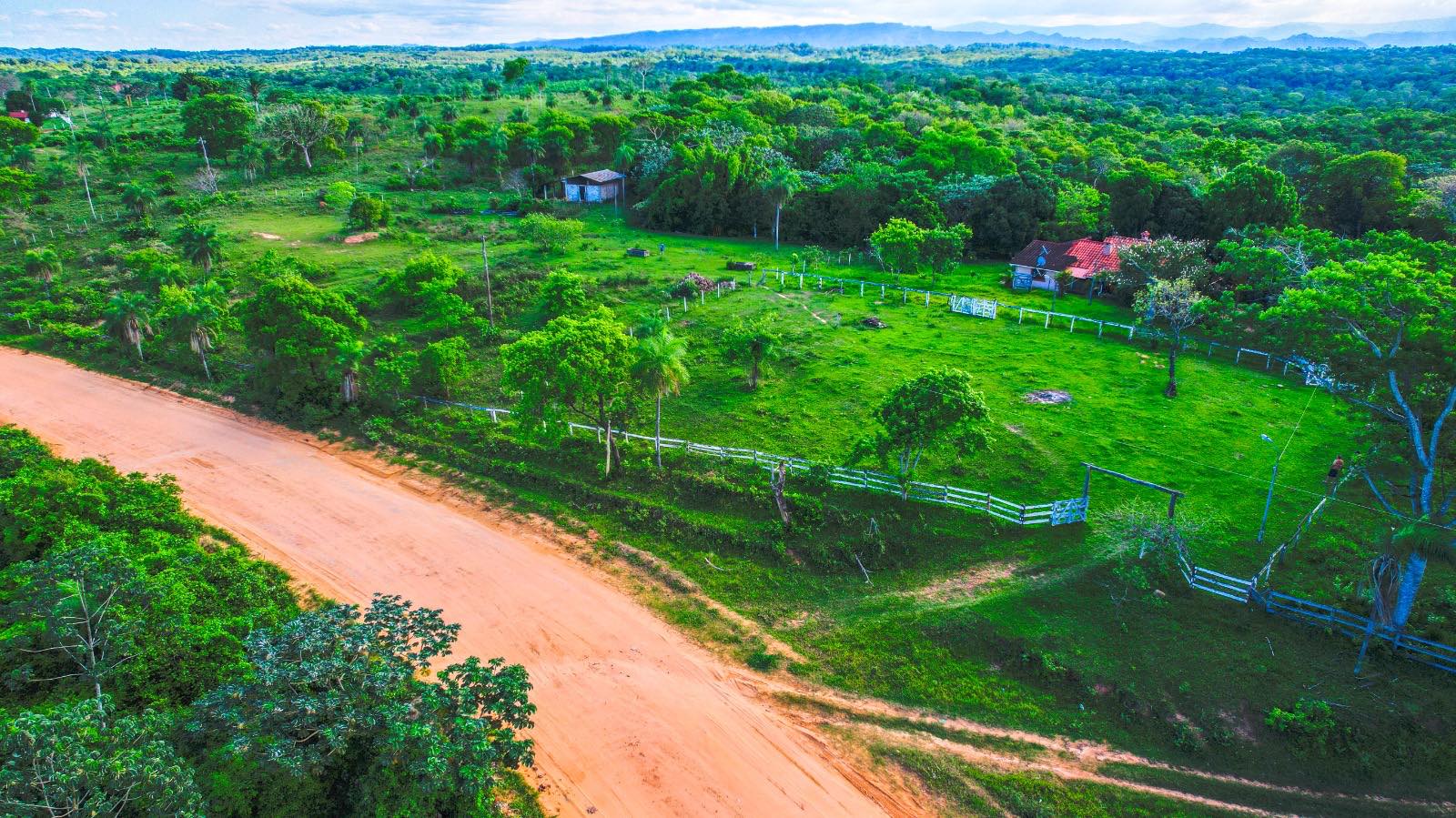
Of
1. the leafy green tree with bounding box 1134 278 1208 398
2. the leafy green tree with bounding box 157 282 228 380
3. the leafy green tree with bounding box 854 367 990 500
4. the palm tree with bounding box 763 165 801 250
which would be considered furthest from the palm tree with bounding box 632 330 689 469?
the palm tree with bounding box 763 165 801 250

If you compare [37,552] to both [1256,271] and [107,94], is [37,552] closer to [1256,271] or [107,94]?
[1256,271]

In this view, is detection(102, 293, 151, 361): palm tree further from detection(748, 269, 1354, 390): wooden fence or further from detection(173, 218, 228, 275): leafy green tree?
detection(748, 269, 1354, 390): wooden fence

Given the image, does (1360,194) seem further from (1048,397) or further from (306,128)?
(306,128)

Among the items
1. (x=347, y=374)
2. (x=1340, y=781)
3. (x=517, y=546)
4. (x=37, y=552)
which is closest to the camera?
(x=1340, y=781)

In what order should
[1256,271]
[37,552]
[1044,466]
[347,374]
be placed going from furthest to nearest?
[1256,271]
[347,374]
[1044,466]
[37,552]

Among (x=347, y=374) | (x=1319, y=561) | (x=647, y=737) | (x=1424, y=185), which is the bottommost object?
(x=647, y=737)

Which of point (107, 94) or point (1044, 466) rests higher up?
point (107, 94)

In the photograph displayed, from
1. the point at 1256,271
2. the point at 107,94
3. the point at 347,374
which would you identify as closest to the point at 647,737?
the point at 347,374

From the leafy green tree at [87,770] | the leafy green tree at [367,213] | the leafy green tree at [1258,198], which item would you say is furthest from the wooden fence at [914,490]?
the leafy green tree at [367,213]

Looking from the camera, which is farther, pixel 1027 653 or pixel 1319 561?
pixel 1319 561
